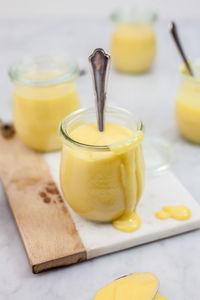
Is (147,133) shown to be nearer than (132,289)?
No

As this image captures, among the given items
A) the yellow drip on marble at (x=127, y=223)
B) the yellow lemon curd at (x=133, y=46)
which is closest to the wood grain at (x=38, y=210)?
the yellow drip on marble at (x=127, y=223)

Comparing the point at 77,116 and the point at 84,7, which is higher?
the point at 77,116

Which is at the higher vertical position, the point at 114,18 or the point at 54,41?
the point at 114,18

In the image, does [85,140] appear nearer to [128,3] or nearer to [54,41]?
[54,41]

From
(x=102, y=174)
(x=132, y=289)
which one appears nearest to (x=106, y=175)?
(x=102, y=174)

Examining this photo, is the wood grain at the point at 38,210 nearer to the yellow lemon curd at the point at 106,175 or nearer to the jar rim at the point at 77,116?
the yellow lemon curd at the point at 106,175

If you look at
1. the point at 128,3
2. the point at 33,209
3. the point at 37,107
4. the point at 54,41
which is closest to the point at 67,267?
the point at 33,209

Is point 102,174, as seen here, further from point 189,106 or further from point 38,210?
point 189,106

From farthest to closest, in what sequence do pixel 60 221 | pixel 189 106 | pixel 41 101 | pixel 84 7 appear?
pixel 84 7
pixel 189 106
pixel 41 101
pixel 60 221
